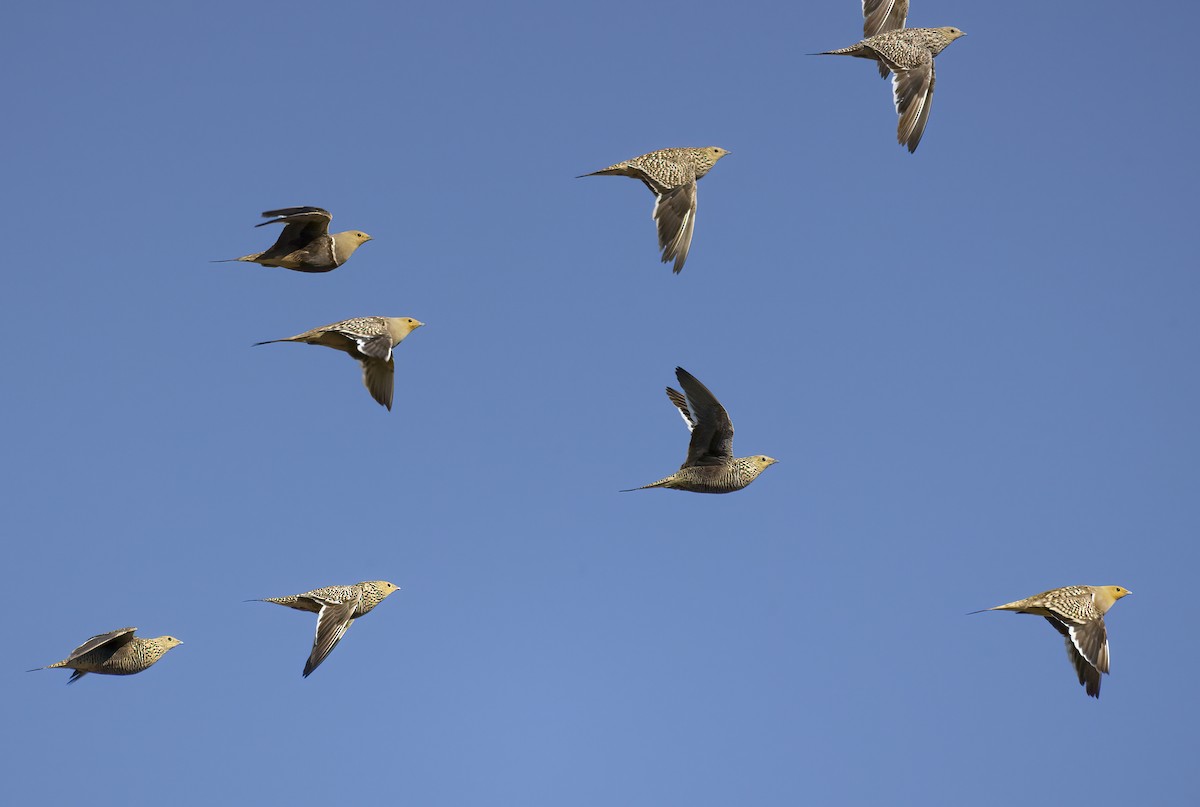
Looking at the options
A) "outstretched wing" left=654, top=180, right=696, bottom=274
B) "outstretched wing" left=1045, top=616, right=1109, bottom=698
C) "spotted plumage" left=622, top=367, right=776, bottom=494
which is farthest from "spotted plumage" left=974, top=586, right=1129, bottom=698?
"outstretched wing" left=654, top=180, right=696, bottom=274

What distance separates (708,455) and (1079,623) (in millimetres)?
5941

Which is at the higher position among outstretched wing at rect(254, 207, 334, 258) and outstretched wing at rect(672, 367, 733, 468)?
outstretched wing at rect(254, 207, 334, 258)

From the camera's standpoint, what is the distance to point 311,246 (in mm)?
23000

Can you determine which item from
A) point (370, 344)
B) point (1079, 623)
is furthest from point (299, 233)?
point (1079, 623)

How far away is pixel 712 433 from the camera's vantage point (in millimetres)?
22078

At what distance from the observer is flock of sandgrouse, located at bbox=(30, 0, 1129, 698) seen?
21.3 m

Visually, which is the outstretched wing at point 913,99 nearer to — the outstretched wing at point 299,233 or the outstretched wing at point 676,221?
the outstretched wing at point 676,221

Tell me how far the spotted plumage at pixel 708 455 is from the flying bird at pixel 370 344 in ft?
14.6

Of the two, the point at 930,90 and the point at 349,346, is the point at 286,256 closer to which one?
the point at 349,346

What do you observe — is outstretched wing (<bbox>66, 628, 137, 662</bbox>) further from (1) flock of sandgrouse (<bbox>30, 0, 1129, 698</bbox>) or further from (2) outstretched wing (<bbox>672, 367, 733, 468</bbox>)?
(2) outstretched wing (<bbox>672, 367, 733, 468</bbox>)

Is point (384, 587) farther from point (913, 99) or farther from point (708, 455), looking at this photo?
point (913, 99)

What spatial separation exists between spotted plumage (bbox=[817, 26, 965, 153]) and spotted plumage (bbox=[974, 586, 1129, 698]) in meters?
7.43

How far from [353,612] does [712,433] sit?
20.7 feet

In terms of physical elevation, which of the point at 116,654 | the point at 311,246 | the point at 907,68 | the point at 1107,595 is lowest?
the point at 116,654
